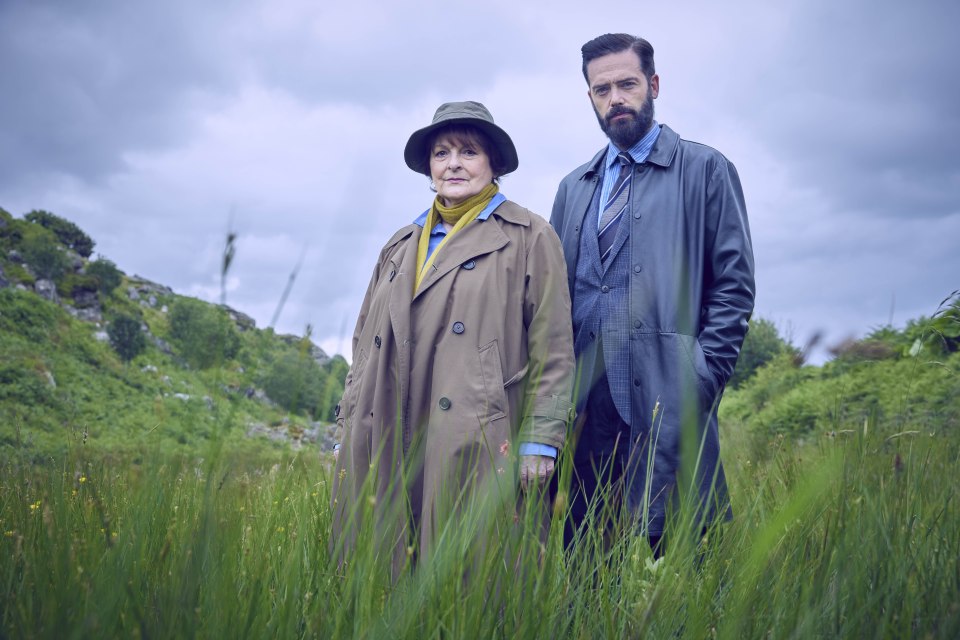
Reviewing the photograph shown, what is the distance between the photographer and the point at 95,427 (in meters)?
29.5

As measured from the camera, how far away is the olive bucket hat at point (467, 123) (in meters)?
2.94

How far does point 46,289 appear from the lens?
42219 mm

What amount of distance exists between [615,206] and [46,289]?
4702 cm

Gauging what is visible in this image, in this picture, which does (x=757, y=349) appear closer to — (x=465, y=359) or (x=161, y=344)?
(x=465, y=359)

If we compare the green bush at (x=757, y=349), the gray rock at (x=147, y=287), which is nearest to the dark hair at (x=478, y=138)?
the green bush at (x=757, y=349)

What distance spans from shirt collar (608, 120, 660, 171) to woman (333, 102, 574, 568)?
22.0 inches

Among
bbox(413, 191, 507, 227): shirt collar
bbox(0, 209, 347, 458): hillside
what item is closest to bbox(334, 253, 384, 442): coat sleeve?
bbox(413, 191, 507, 227): shirt collar

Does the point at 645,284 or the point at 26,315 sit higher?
the point at 26,315

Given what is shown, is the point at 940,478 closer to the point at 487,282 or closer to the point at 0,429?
the point at 487,282

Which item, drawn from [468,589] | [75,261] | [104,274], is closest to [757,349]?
[468,589]

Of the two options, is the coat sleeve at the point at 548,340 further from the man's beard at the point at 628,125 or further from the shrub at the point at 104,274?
the shrub at the point at 104,274

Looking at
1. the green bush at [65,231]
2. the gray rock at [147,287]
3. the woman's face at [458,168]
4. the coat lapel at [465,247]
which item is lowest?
the coat lapel at [465,247]

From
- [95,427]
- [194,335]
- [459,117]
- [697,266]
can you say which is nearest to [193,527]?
[194,335]

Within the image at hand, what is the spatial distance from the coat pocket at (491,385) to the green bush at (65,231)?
182 feet
